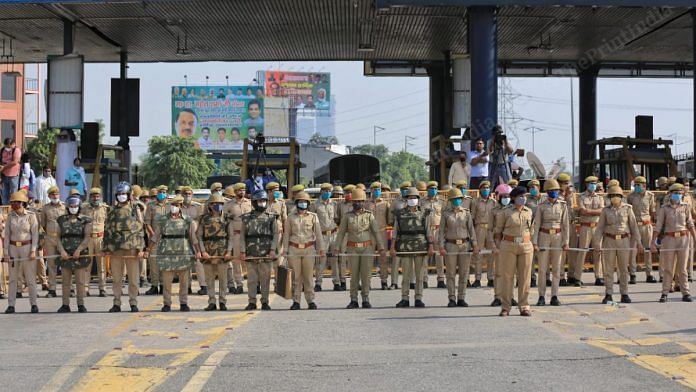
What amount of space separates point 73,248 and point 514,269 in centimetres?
739

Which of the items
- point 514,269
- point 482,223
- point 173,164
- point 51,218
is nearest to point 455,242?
point 514,269

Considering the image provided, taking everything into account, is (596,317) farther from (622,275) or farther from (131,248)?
(131,248)

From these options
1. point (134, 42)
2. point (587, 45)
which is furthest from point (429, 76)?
point (134, 42)

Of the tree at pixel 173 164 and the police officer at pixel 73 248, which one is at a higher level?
the tree at pixel 173 164

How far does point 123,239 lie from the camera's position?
59.0 feet

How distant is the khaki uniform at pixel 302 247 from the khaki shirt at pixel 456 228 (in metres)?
2.10

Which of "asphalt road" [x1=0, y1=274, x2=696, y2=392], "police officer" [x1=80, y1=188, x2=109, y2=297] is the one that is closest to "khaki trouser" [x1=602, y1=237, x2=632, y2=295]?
"asphalt road" [x1=0, y1=274, x2=696, y2=392]

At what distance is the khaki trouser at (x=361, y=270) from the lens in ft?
58.9

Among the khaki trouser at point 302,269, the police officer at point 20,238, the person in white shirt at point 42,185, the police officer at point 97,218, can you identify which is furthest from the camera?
the person in white shirt at point 42,185

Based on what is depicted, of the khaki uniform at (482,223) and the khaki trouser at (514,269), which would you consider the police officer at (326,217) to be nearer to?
the khaki uniform at (482,223)

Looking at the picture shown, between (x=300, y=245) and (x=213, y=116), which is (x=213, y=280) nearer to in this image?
(x=300, y=245)

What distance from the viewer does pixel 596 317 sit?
15922 millimetres

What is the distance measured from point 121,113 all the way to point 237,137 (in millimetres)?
85080

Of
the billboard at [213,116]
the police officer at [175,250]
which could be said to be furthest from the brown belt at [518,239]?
the billboard at [213,116]
